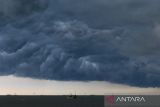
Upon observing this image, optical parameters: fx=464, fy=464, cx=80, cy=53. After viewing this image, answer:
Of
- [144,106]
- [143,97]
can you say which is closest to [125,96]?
[143,97]

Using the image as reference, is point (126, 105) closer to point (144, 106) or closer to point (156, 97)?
point (144, 106)

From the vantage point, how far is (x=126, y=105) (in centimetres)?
12144

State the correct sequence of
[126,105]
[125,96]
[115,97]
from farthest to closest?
[125,96] → [115,97] → [126,105]

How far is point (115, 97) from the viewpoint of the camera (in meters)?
131

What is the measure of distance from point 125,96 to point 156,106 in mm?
22034

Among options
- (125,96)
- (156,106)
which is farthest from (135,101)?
(125,96)

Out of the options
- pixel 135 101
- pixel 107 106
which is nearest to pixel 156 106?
pixel 135 101

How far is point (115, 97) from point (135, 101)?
5.98 metres

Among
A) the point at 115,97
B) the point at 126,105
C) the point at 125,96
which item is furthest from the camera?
the point at 125,96

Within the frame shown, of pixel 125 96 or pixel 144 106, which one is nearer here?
pixel 144 106

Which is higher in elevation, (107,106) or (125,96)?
(125,96)

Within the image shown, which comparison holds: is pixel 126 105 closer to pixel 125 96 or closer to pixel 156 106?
pixel 156 106

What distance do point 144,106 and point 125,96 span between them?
26.4 m

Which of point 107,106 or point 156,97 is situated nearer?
point 107,106
